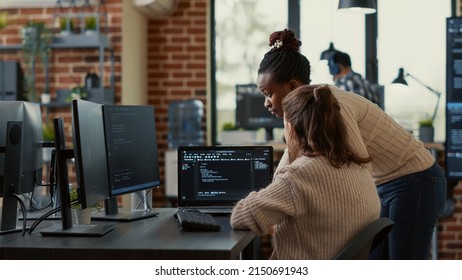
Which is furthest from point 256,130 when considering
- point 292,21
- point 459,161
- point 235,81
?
point 459,161

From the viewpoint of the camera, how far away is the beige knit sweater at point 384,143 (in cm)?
237

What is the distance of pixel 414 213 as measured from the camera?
252cm

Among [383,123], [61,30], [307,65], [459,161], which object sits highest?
[61,30]

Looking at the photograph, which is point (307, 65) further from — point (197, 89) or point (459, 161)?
point (197, 89)

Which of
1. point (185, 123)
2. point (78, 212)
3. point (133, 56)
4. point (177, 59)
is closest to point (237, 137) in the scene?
point (185, 123)

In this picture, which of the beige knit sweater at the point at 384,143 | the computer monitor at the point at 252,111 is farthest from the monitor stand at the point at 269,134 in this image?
the beige knit sweater at the point at 384,143

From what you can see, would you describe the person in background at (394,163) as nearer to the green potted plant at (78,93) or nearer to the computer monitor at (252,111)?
the green potted plant at (78,93)

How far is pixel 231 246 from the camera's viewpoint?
187 centimetres

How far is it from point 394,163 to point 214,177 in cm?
70

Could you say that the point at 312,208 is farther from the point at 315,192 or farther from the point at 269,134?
the point at 269,134

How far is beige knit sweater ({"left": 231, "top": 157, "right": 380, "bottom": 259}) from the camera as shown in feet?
6.40

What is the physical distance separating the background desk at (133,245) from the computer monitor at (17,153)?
0.13 metres

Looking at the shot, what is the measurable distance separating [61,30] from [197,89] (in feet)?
3.89
